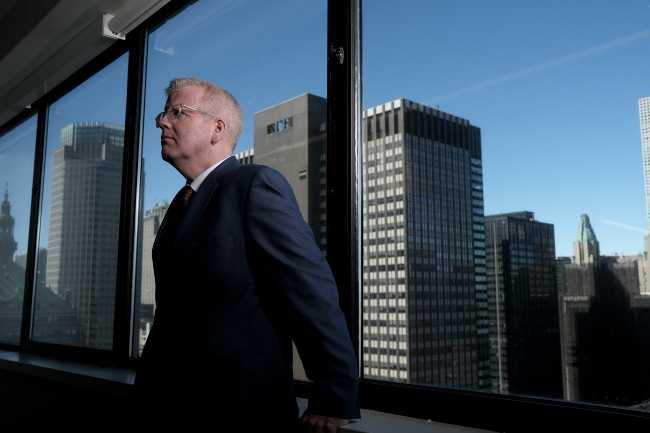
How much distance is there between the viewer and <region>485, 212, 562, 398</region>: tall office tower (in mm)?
1449

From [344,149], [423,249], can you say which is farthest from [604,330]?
[344,149]

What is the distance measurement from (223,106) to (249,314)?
609 mm

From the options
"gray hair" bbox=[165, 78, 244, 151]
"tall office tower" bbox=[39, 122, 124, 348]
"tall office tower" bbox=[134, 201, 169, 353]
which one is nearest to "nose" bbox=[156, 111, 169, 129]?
"gray hair" bbox=[165, 78, 244, 151]

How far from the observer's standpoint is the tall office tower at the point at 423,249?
164cm

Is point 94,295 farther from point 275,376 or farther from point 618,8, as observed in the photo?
point 618,8

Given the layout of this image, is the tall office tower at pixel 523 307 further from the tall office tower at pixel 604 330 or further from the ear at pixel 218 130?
the ear at pixel 218 130

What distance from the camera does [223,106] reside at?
1.60 m

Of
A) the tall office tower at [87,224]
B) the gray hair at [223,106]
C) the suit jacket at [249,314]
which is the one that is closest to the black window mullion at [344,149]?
the gray hair at [223,106]

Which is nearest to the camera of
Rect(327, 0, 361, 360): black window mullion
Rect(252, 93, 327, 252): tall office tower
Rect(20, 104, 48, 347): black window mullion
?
Rect(327, 0, 361, 360): black window mullion

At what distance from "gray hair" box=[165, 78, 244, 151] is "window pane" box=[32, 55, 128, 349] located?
6.32 feet

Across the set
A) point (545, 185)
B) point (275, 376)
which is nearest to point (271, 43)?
point (545, 185)

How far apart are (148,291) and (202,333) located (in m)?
1.79

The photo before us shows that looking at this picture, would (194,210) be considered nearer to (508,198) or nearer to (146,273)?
(508,198)

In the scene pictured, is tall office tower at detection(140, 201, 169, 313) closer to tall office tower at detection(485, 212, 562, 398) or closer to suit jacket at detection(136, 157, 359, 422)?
suit jacket at detection(136, 157, 359, 422)
